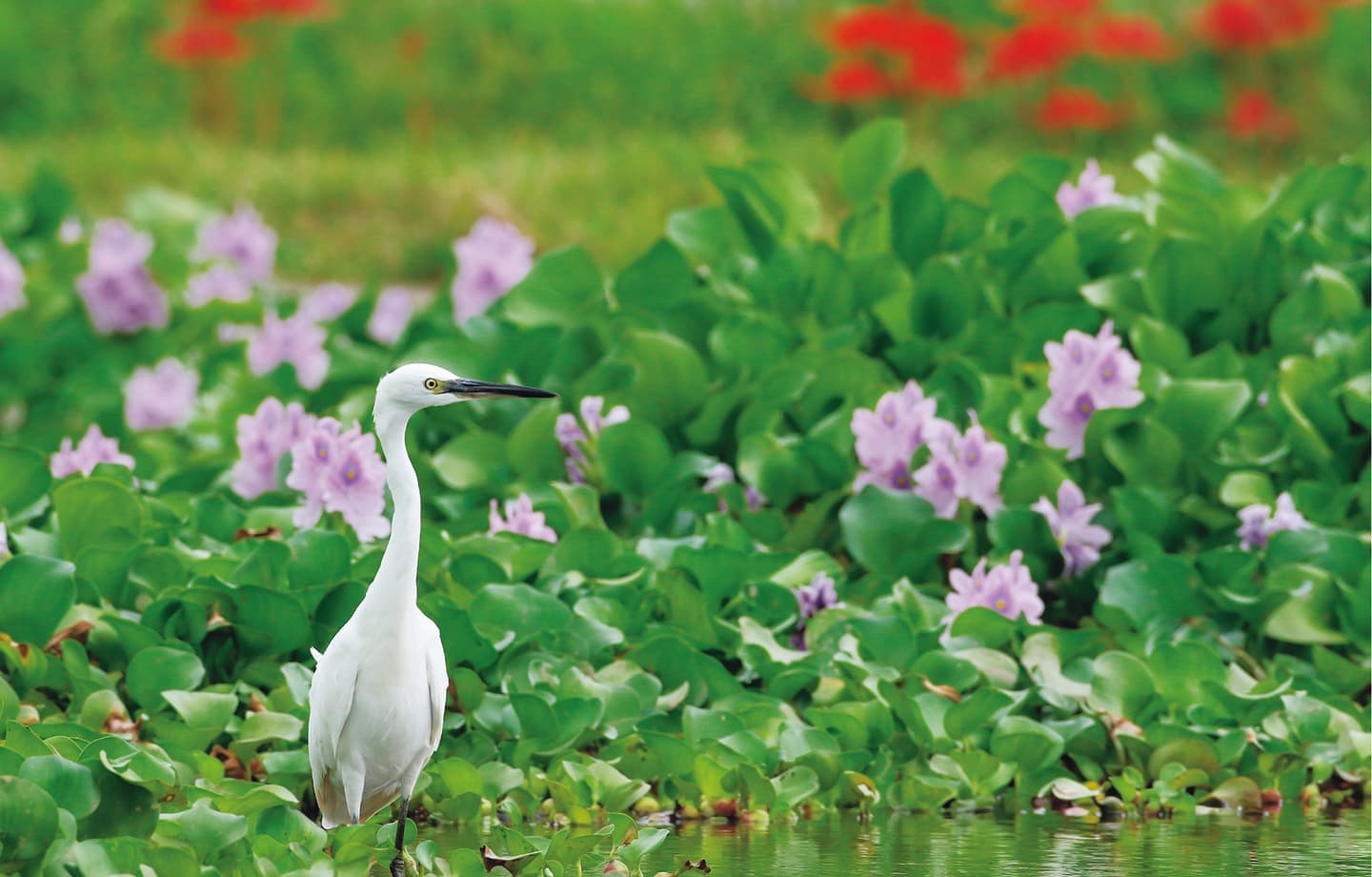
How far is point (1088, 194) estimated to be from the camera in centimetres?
444

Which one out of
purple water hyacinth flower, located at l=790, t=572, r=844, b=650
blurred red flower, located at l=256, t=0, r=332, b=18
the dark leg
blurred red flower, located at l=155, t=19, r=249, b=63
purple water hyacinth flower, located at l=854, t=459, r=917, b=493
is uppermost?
blurred red flower, located at l=256, t=0, r=332, b=18

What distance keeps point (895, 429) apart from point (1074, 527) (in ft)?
1.20

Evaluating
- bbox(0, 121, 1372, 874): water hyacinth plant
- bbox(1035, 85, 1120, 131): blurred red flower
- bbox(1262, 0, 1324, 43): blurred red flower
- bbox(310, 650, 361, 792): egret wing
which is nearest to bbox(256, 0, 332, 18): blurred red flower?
bbox(1035, 85, 1120, 131): blurred red flower

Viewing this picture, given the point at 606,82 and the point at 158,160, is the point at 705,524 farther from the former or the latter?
the point at 606,82

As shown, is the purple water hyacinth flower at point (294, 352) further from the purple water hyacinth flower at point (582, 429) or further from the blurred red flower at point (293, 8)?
the blurred red flower at point (293, 8)

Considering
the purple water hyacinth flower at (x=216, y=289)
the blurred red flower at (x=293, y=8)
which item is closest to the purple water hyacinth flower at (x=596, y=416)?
the purple water hyacinth flower at (x=216, y=289)

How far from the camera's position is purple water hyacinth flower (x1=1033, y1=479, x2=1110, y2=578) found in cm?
354

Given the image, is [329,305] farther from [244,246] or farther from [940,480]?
[940,480]

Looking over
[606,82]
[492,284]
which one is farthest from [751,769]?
[606,82]

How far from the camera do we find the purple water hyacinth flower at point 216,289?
18.5 ft

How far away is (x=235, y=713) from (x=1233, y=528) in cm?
188

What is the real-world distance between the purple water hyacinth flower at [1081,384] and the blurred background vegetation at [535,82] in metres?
5.95

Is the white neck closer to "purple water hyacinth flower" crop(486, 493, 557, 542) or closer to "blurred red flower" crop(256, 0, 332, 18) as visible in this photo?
"purple water hyacinth flower" crop(486, 493, 557, 542)

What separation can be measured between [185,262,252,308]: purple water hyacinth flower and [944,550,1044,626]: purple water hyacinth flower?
290 centimetres
